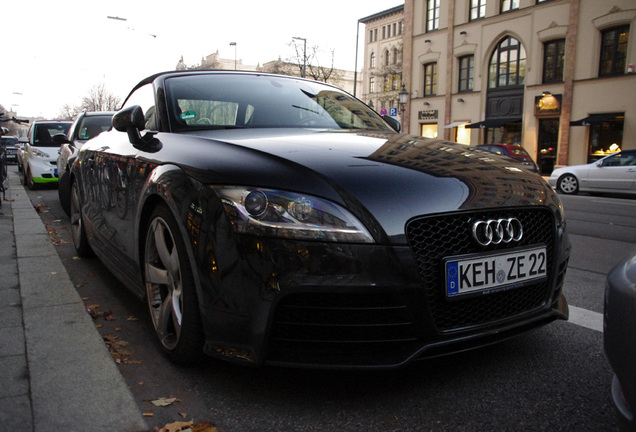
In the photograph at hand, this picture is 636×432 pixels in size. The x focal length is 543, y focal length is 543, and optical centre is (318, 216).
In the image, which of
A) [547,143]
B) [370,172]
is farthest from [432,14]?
[370,172]

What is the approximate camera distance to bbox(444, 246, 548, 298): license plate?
2.08m

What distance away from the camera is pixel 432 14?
3250cm

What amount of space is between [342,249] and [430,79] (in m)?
33.0

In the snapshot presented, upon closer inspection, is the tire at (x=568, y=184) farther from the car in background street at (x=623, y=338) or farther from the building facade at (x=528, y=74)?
the car in background street at (x=623, y=338)

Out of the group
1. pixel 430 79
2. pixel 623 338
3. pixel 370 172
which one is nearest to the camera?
pixel 623 338

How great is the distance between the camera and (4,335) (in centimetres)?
287

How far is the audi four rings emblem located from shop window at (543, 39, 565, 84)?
26.2m

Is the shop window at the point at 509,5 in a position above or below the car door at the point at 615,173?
above

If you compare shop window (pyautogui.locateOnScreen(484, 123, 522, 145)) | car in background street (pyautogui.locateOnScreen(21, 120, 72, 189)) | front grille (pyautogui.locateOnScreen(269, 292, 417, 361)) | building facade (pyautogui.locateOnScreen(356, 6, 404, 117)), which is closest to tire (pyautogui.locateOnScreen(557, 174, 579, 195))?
shop window (pyautogui.locateOnScreen(484, 123, 522, 145))

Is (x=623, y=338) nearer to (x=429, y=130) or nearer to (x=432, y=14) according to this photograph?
(x=429, y=130)

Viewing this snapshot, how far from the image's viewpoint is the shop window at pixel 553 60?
2547 cm

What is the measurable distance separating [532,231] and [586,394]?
710 millimetres

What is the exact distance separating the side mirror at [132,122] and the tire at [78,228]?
1851 millimetres

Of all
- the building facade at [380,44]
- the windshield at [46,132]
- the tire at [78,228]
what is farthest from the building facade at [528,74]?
the building facade at [380,44]
